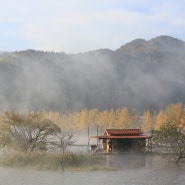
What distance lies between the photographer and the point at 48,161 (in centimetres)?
3356

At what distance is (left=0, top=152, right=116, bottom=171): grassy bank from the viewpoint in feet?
107

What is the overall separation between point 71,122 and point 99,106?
1996 inches

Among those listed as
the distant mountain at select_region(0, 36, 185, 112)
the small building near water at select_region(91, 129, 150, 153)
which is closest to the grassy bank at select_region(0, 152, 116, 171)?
the small building near water at select_region(91, 129, 150, 153)

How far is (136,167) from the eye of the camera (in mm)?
34750

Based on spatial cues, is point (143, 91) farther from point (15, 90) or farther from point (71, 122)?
point (71, 122)

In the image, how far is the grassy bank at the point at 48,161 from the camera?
3266 centimetres

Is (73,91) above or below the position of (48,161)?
above

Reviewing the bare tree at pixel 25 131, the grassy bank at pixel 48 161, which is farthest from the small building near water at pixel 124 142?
the grassy bank at pixel 48 161

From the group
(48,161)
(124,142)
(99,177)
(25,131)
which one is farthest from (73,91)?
(99,177)

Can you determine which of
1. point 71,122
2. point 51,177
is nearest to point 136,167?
point 51,177

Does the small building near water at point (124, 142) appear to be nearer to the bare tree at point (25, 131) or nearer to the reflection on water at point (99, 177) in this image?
the bare tree at point (25, 131)

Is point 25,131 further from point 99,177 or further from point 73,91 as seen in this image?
point 73,91

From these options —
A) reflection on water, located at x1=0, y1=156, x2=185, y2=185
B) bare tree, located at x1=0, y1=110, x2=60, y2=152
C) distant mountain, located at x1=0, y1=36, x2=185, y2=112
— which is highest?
distant mountain, located at x1=0, y1=36, x2=185, y2=112

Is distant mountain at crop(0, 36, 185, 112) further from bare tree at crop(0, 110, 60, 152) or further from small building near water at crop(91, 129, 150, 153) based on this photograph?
bare tree at crop(0, 110, 60, 152)
